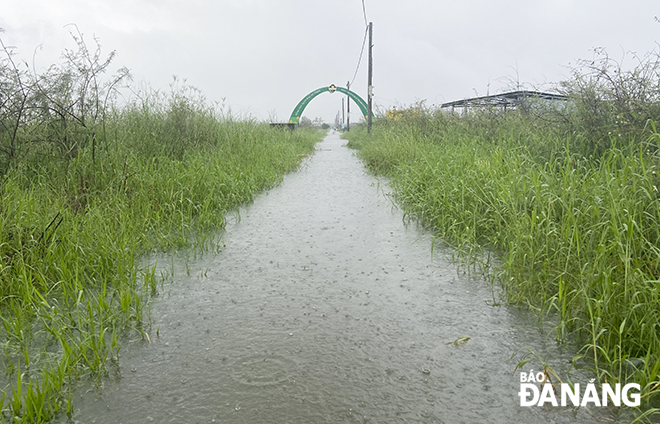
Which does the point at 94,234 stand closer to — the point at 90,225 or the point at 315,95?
the point at 90,225

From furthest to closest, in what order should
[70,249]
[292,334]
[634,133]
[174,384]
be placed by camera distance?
1. [634,133]
2. [70,249]
3. [292,334]
4. [174,384]

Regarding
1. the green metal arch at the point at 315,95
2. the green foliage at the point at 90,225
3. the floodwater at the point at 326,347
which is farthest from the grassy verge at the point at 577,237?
the green metal arch at the point at 315,95

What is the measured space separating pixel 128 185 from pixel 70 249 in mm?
1900

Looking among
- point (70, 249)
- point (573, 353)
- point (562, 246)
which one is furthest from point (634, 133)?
point (70, 249)

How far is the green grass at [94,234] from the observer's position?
2.02 m

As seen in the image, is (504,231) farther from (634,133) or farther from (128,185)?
(128,185)

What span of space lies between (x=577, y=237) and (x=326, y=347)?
1.51 meters

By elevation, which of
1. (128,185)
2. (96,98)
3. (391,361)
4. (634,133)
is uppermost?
(96,98)

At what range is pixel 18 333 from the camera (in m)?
2.21

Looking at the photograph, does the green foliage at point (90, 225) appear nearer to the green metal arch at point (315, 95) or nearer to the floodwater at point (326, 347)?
the floodwater at point (326, 347)

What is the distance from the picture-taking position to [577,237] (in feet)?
8.22

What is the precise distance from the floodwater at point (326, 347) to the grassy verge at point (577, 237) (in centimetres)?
20

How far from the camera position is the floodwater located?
1743mm

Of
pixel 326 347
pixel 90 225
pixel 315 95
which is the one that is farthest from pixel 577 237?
pixel 315 95
